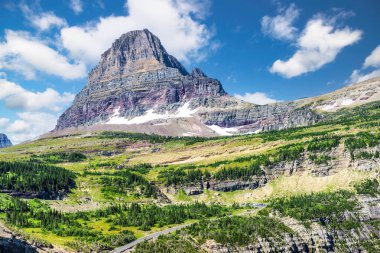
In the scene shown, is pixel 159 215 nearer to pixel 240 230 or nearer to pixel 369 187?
pixel 240 230

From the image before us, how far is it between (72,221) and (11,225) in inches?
999

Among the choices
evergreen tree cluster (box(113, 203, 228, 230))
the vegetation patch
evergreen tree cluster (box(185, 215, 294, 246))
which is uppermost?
the vegetation patch

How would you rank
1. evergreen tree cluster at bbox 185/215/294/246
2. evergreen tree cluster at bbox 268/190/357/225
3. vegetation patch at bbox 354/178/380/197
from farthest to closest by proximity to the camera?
vegetation patch at bbox 354/178/380/197
evergreen tree cluster at bbox 268/190/357/225
evergreen tree cluster at bbox 185/215/294/246

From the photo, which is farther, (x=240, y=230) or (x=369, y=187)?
(x=369, y=187)

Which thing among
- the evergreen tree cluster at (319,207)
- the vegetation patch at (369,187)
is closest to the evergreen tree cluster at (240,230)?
the evergreen tree cluster at (319,207)

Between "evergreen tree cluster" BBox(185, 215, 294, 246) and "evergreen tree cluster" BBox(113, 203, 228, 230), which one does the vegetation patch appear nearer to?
"evergreen tree cluster" BBox(185, 215, 294, 246)

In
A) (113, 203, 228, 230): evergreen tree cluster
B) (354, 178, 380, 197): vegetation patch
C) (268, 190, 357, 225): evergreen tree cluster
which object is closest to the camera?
(113, 203, 228, 230): evergreen tree cluster

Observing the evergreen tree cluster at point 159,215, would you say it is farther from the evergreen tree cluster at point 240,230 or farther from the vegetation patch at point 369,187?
the vegetation patch at point 369,187

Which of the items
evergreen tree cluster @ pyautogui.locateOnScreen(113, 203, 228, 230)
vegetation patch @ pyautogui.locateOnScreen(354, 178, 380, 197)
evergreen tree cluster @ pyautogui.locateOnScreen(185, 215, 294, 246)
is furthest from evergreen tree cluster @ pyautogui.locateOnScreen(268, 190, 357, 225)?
evergreen tree cluster @ pyautogui.locateOnScreen(113, 203, 228, 230)

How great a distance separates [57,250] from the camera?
105 meters

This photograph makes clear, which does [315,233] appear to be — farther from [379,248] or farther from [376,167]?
[376,167]

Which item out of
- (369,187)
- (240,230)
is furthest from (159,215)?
(369,187)

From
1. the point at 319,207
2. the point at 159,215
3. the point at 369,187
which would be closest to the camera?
the point at 319,207

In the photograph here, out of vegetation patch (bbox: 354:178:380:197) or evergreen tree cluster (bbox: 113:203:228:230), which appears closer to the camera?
evergreen tree cluster (bbox: 113:203:228:230)
